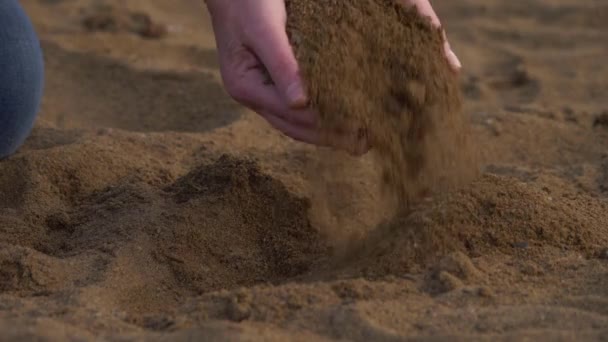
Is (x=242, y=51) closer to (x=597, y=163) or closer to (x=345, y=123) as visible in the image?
(x=345, y=123)

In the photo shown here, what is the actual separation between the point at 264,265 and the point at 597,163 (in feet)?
4.37

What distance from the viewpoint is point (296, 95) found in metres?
2.16

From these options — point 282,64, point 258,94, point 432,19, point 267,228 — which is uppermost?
point 432,19

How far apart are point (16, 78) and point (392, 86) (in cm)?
123

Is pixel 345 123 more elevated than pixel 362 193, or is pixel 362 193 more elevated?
pixel 345 123

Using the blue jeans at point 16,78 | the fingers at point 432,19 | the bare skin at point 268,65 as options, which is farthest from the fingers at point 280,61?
the blue jeans at point 16,78

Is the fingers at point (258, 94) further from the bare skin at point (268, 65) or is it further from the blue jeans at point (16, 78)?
the blue jeans at point (16, 78)

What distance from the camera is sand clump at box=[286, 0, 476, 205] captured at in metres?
2.24

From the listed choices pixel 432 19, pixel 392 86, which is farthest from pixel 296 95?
pixel 432 19

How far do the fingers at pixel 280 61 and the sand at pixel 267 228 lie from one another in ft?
1.30

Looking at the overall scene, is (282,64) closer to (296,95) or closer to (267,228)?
(296,95)

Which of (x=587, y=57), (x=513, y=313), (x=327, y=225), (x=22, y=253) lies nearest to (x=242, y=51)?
(x=327, y=225)

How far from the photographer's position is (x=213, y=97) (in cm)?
382

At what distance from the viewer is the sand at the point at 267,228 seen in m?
1.92
